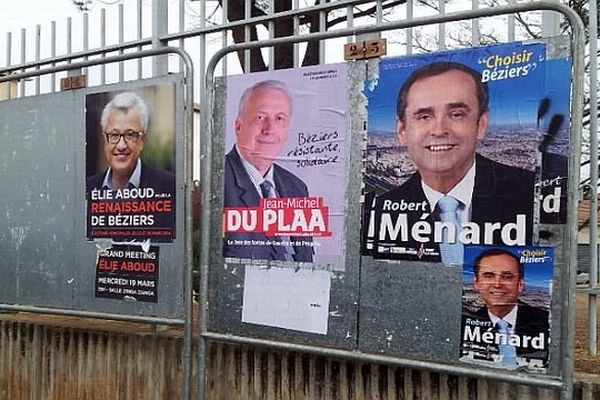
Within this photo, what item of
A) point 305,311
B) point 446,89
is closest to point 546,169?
point 446,89

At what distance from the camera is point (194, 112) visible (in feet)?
16.6

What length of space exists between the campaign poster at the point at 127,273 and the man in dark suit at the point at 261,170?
57 cm

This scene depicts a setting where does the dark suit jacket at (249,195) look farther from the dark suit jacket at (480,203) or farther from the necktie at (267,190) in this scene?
the dark suit jacket at (480,203)

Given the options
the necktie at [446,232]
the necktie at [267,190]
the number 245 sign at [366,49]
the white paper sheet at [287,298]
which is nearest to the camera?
the necktie at [446,232]

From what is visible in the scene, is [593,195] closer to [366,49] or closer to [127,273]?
[366,49]

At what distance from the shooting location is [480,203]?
386 centimetres

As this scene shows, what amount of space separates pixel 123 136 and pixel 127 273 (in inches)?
34.7

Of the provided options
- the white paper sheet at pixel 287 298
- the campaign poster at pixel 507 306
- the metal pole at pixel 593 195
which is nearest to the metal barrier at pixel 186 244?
the white paper sheet at pixel 287 298

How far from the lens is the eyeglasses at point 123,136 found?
5.16 meters

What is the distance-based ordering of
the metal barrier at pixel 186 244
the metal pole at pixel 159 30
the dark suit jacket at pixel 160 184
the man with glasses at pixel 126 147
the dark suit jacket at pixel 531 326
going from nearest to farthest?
the dark suit jacket at pixel 531 326 → the metal barrier at pixel 186 244 → the dark suit jacket at pixel 160 184 → the man with glasses at pixel 126 147 → the metal pole at pixel 159 30

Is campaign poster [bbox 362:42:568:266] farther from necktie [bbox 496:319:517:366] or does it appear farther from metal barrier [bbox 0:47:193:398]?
metal barrier [bbox 0:47:193:398]

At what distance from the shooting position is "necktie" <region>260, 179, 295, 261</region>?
4496mm

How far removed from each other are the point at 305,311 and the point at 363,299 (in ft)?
1.20

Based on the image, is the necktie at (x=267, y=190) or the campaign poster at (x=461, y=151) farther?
the necktie at (x=267, y=190)
